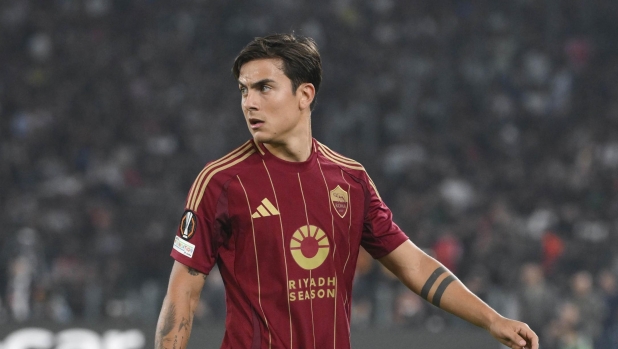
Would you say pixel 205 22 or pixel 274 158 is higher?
pixel 205 22

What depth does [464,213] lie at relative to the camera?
42.9ft

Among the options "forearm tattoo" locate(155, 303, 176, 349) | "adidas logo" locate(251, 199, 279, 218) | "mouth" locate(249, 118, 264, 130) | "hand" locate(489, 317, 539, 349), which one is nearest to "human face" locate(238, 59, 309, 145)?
"mouth" locate(249, 118, 264, 130)

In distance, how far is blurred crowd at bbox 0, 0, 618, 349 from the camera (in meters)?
11.0

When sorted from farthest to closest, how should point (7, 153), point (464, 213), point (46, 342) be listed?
point (7, 153) → point (464, 213) → point (46, 342)

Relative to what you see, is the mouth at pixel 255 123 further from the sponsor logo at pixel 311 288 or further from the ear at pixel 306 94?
the sponsor logo at pixel 311 288

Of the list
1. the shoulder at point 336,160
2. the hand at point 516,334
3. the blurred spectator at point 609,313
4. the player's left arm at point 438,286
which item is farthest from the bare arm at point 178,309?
the blurred spectator at point 609,313

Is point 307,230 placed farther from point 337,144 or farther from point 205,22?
point 205,22

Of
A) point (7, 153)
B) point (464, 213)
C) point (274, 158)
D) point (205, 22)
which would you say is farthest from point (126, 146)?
point (274, 158)

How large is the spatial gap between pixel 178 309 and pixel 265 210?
445mm

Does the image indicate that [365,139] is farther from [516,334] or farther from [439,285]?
[516,334]

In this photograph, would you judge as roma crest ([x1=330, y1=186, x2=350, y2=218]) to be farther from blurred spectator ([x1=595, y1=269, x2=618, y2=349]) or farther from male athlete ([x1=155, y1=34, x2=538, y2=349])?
blurred spectator ([x1=595, y1=269, x2=618, y2=349])

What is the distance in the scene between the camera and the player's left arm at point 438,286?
360 cm

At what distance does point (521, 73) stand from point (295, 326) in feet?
45.7

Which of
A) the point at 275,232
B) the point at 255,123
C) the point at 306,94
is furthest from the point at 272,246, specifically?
the point at 306,94
